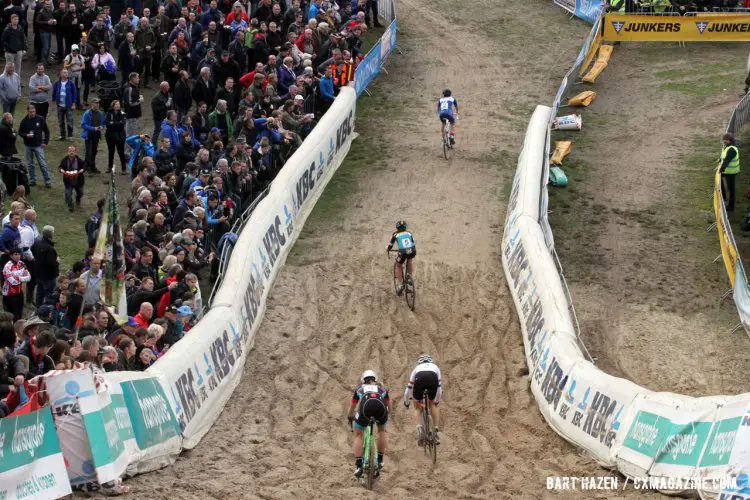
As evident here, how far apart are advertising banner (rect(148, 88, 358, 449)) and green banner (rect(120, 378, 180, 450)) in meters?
0.15

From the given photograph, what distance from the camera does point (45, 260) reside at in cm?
1859

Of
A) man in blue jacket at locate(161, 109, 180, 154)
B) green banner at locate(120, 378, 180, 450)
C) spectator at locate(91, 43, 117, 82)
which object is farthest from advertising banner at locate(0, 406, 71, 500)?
spectator at locate(91, 43, 117, 82)

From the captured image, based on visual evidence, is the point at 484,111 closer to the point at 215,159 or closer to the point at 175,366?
the point at 215,159

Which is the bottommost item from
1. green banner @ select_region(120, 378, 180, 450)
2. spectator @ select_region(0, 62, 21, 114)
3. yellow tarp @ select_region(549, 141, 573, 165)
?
green banner @ select_region(120, 378, 180, 450)

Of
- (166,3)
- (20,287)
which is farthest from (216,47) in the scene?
(20,287)

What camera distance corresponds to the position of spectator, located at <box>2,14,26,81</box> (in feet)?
88.8

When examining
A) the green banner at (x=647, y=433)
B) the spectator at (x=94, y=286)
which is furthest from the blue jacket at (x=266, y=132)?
the green banner at (x=647, y=433)

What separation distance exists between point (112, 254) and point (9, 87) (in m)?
12.5

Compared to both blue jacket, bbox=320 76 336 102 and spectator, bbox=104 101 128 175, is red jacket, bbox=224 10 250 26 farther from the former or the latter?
spectator, bbox=104 101 128 175

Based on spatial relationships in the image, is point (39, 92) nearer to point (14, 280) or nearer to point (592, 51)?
point (14, 280)

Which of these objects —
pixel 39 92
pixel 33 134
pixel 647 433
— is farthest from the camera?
pixel 39 92

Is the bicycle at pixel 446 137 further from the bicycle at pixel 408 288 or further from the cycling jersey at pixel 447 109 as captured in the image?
the bicycle at pixel 408 288

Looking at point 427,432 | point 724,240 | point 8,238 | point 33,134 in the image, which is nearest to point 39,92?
point 33,134

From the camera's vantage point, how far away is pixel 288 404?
1834 centimetres
